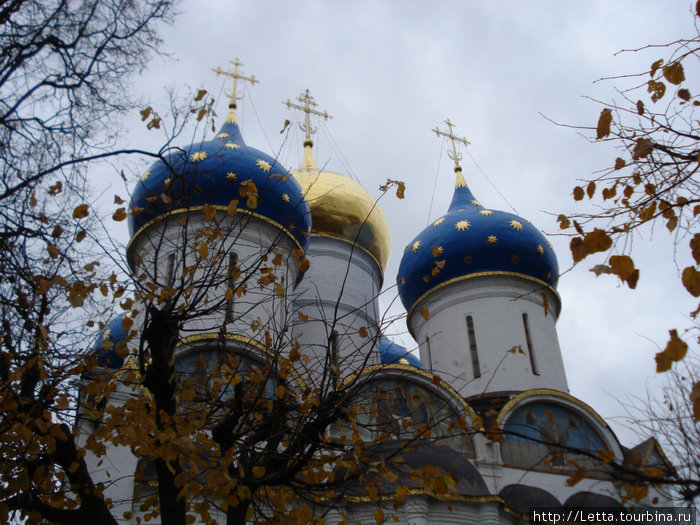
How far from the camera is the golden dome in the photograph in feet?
49.3

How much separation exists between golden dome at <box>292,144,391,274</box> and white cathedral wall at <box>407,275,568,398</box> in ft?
7.99

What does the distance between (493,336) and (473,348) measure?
1.37 ft

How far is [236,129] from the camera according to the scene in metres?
14.5

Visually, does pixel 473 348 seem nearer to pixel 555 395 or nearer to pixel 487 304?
pixel 487 304

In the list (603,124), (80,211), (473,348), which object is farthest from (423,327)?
(603,124)

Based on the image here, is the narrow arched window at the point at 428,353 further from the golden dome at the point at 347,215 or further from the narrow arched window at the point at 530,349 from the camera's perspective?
the golden dome at the point at 347,215

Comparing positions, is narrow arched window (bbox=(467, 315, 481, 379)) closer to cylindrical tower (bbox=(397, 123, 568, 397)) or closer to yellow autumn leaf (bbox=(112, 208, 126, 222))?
cylindrical tower (bbox=(397, 123, 568, 397))

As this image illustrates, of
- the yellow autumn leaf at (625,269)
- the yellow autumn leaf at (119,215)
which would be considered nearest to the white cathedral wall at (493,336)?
the yellow autumn leaf at (119,215)

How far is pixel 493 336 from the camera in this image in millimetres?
12656

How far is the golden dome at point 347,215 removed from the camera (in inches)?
592

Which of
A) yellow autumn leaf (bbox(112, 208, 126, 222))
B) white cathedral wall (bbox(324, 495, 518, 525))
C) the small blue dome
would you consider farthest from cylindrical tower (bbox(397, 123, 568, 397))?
yellow autumn leaf (bbox(112, 208, 126, 222))

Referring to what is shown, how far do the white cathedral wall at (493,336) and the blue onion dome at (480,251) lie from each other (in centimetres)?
22

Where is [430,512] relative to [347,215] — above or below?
below

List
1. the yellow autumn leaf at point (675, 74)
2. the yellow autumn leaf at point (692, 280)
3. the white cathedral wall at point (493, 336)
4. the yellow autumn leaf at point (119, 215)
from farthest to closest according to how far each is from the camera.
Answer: the white cathedral wall at point (493, 336)
the yellow autumn leaf at point (119, 215)
the yellow autumn leaf at point (675, 74)
the yellow autumn leaf at point (692, 280)
